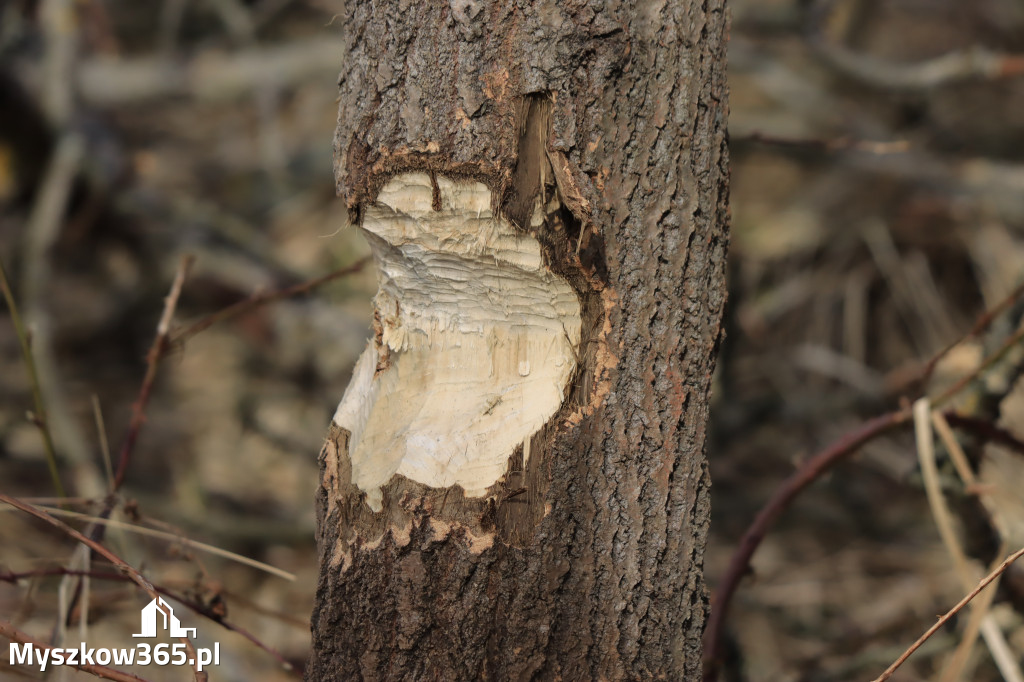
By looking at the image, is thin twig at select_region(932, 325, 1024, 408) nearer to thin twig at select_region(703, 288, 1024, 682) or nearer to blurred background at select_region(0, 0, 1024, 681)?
thin twig at select_region(703, 288, 1024, 682)

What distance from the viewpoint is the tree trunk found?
0.85 meters

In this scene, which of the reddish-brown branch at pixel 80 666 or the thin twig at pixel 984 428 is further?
the thin twig at pixel 984 428

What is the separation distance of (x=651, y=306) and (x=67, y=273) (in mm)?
2964

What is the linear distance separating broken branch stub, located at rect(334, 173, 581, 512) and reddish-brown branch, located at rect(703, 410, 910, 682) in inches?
23.4

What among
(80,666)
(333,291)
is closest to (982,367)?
(80,666)

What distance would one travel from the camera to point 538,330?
Result: 921mm

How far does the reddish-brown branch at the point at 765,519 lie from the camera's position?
1316mm

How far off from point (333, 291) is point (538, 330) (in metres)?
2.01

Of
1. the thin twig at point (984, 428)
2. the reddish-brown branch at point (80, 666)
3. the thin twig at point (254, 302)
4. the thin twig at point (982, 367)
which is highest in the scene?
the thin twig at point (254, 302)

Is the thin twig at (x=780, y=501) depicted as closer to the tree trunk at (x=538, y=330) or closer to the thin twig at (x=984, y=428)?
the thin twig at (x=984, y=428)

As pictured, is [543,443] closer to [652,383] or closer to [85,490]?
[652,383]

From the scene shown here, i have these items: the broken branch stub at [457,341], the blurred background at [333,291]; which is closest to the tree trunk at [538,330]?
the broken branch stub at [457,341]

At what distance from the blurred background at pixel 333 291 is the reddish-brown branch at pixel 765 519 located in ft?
2.07

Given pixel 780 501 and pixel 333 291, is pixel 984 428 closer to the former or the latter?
pixel 780 501
